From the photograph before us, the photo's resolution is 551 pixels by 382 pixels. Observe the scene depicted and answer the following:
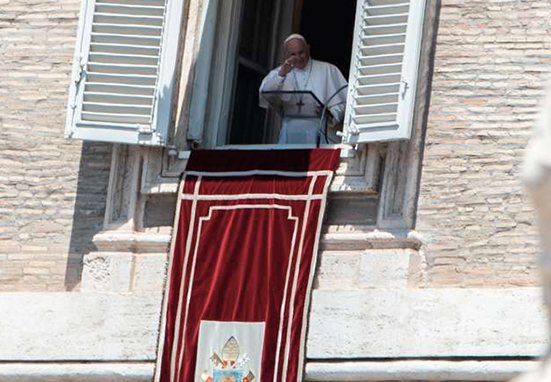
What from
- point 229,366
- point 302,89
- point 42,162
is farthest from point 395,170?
point 42,162

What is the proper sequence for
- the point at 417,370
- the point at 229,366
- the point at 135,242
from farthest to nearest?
the point at 135,242 < the point at 229,366 < the point at 417,370

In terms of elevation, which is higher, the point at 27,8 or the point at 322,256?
the point at 27,8

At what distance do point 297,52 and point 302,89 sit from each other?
0.18 metres

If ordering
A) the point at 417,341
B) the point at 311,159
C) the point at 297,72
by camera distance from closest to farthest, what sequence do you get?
the point at 417,341 < the point at 311,159 < the point at 297,72

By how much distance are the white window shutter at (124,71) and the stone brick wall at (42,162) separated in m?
0.39

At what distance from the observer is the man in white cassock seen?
8875mm

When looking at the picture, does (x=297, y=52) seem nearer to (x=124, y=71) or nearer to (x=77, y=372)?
(x=124, y=71)

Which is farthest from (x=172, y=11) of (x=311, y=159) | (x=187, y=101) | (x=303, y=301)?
(x=303, y=301)

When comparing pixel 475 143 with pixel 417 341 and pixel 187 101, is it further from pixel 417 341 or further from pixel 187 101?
pixel 187 101

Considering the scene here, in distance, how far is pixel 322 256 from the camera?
8219 millimetres

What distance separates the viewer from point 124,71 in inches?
341

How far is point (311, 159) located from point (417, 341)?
1.05 m

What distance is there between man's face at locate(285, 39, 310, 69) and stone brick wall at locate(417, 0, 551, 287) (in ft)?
2.98

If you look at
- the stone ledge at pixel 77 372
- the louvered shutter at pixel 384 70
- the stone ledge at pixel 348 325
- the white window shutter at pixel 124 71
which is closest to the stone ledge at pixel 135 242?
the stone ledge at pixel 348 325
